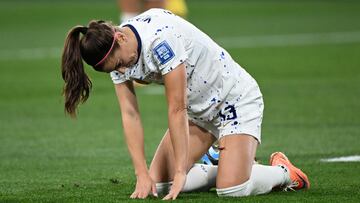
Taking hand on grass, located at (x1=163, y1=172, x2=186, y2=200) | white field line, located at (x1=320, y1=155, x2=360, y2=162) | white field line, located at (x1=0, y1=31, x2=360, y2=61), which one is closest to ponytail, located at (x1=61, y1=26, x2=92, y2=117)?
hand on grass, located at (x1=163, y1=172, x2=186, y2=200)

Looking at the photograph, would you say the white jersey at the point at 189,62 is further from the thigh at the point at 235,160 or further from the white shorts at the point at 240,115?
the thigh at the point at 235,160

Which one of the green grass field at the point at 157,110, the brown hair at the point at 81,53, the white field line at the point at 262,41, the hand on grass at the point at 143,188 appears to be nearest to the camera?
the brown hair at the point at 81,53

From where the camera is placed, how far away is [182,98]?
6.29 meters

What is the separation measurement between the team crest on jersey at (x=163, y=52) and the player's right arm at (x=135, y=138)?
0.46 m

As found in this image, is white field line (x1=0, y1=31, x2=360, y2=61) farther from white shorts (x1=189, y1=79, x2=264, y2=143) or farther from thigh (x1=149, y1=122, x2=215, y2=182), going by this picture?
white shorts (x1=189, y1=79, x2=264, y2=143)

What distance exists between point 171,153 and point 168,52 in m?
1.03

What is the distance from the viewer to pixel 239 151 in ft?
22.2

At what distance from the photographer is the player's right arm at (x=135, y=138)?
6.55 metres

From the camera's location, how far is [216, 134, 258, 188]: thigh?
672cm

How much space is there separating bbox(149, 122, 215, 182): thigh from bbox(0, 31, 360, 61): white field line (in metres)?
10.2

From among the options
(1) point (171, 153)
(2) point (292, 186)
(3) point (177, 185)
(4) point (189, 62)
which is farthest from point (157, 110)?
(3) point (177, 185)

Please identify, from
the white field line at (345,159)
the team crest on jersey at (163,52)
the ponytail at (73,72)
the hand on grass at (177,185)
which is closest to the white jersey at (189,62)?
the team crest on jersey at (163,52)

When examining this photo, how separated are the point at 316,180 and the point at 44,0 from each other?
20610 millimetres

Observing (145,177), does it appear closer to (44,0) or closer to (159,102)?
(159,102)
